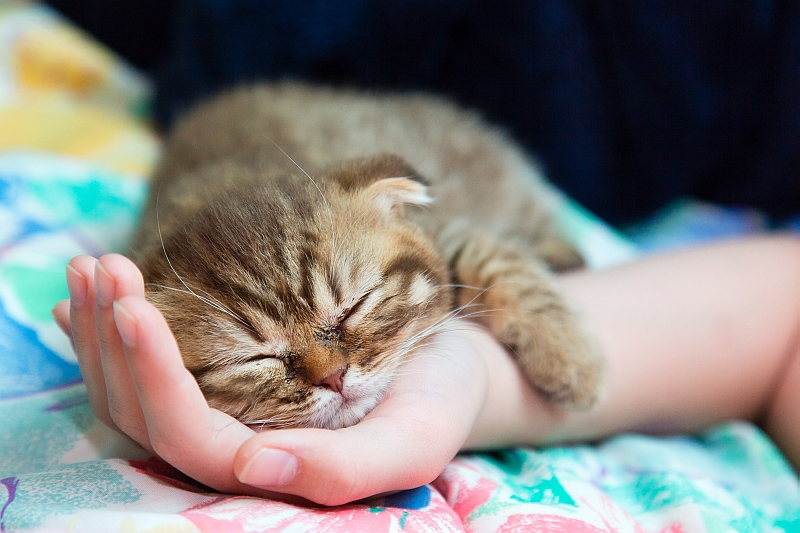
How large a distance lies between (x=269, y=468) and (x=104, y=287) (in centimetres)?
29

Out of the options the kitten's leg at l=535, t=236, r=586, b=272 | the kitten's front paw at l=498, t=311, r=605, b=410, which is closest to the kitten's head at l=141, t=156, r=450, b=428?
the kitten's front paw at l=498, t=311, r=605, b=410

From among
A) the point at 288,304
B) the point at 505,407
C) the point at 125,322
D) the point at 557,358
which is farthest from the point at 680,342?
the point at 125,322

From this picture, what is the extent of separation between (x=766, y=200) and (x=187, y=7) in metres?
1.80

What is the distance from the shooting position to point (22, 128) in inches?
66.7

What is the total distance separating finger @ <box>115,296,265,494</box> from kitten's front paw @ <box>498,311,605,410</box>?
0.55m

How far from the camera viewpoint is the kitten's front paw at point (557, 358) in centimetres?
108

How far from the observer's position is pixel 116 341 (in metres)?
0.71

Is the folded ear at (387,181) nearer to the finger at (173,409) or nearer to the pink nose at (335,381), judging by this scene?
the pink nose at (335,381)

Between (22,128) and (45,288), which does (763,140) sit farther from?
(22,128)

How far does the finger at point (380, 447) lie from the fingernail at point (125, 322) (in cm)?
18

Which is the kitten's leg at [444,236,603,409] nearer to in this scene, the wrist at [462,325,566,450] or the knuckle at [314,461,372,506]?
the wrist at [462,325,566,450]

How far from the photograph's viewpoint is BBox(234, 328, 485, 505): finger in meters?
0.67

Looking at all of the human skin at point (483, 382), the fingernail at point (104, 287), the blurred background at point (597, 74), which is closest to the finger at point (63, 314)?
the human skin at point (483, 382)

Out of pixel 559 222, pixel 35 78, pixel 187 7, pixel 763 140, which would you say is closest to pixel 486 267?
pixel 559 222
